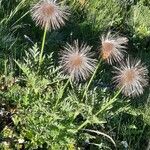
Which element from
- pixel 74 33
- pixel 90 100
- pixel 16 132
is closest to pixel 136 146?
pixel 90 100

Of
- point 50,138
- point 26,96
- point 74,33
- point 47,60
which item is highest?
point 74,33

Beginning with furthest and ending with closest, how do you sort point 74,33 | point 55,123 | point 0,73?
point 74,33 < point 0,73 < point 55,123

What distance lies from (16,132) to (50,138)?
0.24 meters

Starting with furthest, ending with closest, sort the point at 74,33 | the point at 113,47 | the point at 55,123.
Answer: the point at 74,33, the point at 55,123, the point at 113,47

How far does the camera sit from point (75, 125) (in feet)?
11.6

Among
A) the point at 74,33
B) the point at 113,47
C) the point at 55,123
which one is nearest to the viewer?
the point at 113,47

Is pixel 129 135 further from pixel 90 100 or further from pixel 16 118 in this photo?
pixel 16 118

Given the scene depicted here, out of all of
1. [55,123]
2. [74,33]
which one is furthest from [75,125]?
[74,33]

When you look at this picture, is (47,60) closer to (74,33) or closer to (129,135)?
(129,135)

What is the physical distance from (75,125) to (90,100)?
0.20 m

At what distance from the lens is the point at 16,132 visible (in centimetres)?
356

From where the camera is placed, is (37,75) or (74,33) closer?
(37,75)

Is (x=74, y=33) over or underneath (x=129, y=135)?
over

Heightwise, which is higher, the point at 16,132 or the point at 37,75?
the point at 37,75
